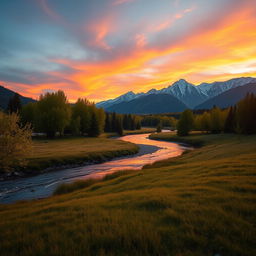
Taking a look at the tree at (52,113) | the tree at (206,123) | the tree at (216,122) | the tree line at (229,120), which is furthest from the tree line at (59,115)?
the tree at (216,122)

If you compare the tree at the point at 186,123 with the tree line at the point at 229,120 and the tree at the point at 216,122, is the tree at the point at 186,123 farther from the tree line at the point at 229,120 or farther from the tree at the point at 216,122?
the tree at the point at 216,122

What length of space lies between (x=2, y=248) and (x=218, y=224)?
7.98 meters

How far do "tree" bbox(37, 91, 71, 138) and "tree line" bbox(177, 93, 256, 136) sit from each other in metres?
58.8

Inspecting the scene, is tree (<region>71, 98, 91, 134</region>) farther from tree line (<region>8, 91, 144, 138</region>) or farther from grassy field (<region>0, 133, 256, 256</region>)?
grassy field (<region>0, 133, 256, 256</region>)

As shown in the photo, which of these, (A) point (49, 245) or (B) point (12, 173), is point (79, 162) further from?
(A) point (49, 245)

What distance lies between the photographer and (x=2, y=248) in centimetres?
599

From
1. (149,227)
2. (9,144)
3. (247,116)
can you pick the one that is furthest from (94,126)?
(149,227)

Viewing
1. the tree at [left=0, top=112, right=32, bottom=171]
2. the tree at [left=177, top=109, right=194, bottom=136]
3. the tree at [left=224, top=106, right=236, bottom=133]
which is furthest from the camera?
the tree at [left=177, top=109, right=194, bottom=136]

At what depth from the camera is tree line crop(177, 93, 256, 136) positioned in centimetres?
6041

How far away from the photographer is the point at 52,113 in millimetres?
66562

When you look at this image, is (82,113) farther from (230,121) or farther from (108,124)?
(230,121)

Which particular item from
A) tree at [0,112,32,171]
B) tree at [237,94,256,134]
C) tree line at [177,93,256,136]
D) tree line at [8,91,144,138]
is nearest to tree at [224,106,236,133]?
tree line at [177,93,256,136]

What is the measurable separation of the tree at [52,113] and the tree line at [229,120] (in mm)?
58779

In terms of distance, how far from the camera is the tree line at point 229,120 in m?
60.4
